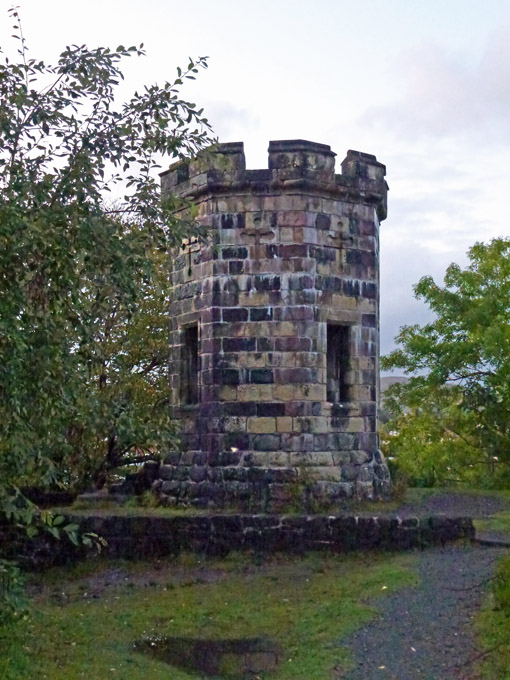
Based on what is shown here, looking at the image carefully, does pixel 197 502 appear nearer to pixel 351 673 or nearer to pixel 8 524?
pixel 8 524

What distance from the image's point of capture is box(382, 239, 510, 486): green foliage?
23.6 meters

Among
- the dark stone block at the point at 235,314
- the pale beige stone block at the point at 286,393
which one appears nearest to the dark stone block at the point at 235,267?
the dark stone block at the point at 235,314

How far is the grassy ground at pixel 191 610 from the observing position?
8.04m

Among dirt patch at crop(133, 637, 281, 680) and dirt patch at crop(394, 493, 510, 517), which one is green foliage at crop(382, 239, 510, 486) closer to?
dirt patch at crop(394, 493, 510, 517)

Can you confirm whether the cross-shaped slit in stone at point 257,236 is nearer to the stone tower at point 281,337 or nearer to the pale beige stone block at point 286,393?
the stone tower at point 281,337

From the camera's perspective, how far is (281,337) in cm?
1366

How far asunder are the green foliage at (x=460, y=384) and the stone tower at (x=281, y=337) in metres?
9.36

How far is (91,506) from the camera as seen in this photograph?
14148 mm

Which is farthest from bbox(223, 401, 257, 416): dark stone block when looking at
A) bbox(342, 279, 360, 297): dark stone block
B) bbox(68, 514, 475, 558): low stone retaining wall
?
bbox(342, 279, 360, 297): dark stone block

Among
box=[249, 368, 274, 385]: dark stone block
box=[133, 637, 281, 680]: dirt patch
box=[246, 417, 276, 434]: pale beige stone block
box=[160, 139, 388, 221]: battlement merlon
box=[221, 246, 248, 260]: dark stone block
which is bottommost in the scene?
box=[133, 637, 281, 680]: dirt patch

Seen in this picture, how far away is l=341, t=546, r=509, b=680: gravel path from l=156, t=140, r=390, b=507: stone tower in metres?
2.91

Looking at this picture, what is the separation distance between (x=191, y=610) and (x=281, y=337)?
4735 mm

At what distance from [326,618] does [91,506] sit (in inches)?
223

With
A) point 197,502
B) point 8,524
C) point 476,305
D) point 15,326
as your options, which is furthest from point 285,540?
point 476,305
